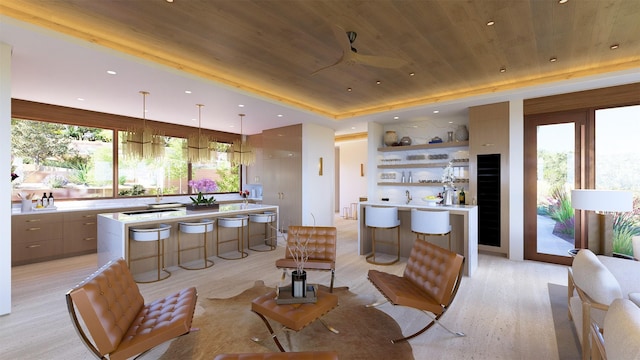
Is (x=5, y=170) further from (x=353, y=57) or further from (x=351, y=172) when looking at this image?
(x=351, y=172)

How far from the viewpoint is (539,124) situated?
5000 mm

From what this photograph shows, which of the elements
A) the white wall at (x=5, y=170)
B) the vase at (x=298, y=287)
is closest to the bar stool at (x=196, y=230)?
the white wall at (x=5, y=170)

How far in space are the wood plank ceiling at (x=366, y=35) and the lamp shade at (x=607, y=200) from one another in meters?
1.87

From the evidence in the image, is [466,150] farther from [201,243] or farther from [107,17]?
[107,17]

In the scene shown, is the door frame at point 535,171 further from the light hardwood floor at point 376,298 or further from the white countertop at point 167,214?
the white countertop at point 167,214

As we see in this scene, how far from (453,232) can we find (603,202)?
1932 mm

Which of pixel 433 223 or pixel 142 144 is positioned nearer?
pixel 433 223

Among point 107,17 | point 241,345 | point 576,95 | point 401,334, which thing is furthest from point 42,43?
point 576,95

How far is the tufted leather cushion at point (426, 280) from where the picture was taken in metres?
2.51

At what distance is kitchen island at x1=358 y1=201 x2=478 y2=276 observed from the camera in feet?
14.1

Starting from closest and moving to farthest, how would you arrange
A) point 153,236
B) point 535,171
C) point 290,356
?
point 290,356 → point 153,236 → point 535,171

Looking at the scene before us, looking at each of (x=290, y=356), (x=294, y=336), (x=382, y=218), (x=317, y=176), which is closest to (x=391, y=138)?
(x=317, y=176)

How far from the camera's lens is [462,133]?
6.01m

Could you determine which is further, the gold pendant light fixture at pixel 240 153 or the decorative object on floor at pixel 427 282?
the gold pendant light fixture at pixel 240 153
